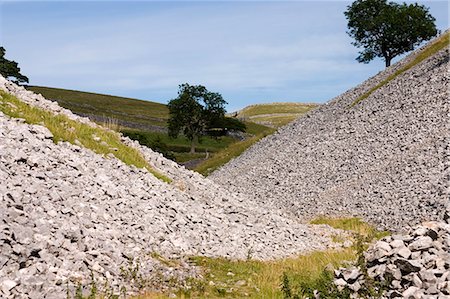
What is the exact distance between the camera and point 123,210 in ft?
61.6

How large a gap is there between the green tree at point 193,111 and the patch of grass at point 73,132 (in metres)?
68.7

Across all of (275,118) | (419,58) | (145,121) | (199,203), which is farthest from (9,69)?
(275,118)

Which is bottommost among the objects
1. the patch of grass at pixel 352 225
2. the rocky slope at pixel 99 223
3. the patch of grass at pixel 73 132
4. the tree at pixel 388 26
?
the patch of grass at pixel 352 225

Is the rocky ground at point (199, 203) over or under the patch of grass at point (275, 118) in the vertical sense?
under

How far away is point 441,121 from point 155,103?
154346 millimetres

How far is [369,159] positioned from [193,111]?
60.7 meters

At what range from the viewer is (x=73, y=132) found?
25422mm

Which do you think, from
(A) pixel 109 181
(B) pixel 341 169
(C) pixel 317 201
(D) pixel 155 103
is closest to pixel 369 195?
(C) pixel 317 201

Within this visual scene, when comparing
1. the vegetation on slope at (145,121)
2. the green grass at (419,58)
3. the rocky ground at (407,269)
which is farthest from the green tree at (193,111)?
the rocky ground at (407,269)

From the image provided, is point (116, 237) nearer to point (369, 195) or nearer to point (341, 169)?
point (369, 195)

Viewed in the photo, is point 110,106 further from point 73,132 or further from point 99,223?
point 99,223

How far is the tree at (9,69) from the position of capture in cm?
8624

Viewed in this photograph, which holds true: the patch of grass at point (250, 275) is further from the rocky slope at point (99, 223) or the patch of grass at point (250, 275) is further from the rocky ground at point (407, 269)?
the rocky ground at point (407, 269)

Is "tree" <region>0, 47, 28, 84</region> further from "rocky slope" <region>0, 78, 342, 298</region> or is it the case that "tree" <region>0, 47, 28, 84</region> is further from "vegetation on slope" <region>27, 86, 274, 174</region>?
"rocky slope" <region>0, 78, 342, 298</region>
